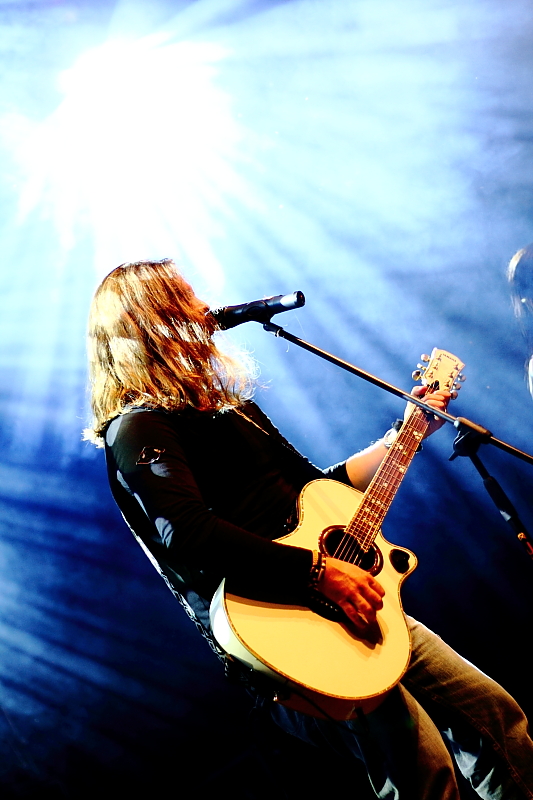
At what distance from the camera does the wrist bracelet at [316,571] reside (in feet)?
4.59

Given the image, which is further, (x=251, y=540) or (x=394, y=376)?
(x=394, y=376)

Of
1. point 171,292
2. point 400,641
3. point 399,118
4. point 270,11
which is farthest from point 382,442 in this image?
point 270,11

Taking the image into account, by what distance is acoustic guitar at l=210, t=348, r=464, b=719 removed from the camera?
1.25m

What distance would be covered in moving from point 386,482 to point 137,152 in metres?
3.02

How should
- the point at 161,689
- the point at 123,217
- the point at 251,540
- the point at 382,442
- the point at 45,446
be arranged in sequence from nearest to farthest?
the point at 251,540
the point at 382,442
the point at 161,689
the point at 45,446
the point at 123,217

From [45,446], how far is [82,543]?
0.69 m

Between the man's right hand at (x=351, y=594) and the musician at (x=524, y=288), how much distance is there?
2.48 metres

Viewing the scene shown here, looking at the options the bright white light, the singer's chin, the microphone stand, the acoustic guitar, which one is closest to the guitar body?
the acoustic guitar

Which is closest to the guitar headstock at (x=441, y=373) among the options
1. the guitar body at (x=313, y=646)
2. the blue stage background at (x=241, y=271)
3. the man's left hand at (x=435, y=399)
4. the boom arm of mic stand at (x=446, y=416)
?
the man's left hand at (x=435, y=399)

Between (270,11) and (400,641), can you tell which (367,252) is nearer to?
(270,11)

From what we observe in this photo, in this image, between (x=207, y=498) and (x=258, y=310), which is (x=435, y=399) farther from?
(x=207, y=498)

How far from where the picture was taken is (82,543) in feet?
10.7

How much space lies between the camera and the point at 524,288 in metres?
3.47

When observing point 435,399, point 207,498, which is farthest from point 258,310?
point 435,399
